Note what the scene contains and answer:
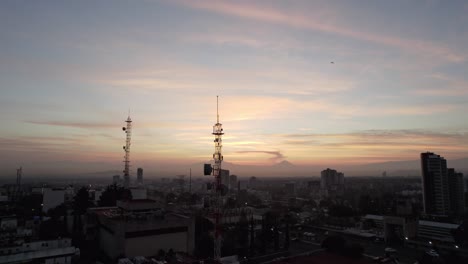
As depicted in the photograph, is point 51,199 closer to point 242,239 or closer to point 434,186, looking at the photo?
point 242,239

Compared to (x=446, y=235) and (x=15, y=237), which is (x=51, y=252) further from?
(x=446, y=235)

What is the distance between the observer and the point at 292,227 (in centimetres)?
3412

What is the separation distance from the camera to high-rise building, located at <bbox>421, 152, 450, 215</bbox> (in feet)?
142

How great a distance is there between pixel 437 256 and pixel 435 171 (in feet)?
88.8

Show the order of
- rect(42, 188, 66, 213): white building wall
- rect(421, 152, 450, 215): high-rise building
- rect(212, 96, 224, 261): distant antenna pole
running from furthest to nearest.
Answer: rect(421, 152, 450, 215): high-rise building, rect(42, 188, 66, 213): white building wall, rect(212, 96, 224, 261): distant antenna pole

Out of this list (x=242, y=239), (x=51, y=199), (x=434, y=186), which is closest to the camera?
(x=242, y=239)

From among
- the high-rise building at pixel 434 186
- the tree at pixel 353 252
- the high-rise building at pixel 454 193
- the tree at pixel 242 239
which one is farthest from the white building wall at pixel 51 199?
the high-rise building at pixel 454 193

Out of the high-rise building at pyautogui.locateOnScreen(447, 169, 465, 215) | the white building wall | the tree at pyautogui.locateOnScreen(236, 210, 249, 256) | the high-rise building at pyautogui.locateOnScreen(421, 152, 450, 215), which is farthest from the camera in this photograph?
the high-rise building at pyautogui.locateOnScreen(447, 169, 465, 215)

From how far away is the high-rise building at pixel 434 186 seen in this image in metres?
43.4

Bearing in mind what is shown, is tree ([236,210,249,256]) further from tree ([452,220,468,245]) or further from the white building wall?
the white building wall

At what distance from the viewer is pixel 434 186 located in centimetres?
4388

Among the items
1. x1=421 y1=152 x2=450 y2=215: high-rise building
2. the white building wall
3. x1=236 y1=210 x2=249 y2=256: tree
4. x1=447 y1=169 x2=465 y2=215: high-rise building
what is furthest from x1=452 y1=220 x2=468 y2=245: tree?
the white building wall

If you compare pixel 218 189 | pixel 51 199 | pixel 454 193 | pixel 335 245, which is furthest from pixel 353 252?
pixel 454 193

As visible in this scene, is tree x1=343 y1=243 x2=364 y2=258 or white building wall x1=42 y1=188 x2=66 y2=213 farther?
white building wall x1=42 y1=188 x2=66 y2=213
